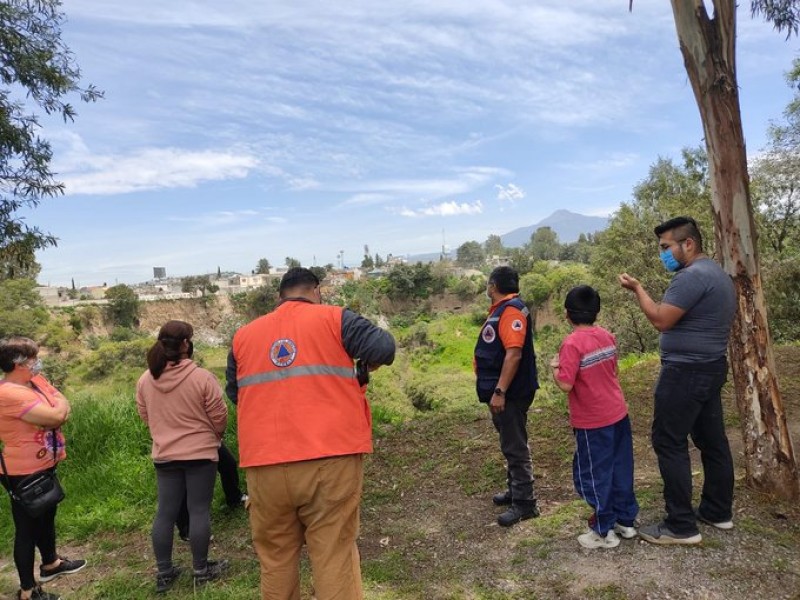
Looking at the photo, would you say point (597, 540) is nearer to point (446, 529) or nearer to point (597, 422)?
point (597, 422)

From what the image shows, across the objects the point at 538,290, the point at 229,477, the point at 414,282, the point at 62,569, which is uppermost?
the point at 414,282

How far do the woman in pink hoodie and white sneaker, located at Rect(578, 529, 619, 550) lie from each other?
2.27m

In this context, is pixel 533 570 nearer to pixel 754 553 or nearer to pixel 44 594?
pixel 754 553

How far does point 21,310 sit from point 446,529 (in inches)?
1664

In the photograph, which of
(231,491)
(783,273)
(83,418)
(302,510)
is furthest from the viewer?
(783,273)

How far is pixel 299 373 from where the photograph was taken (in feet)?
7.63

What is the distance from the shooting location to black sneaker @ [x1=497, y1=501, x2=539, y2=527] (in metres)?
3.54

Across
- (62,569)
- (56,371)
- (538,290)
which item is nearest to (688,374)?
(62,569)

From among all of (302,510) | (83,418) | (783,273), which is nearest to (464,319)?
(783,273)

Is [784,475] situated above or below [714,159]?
below

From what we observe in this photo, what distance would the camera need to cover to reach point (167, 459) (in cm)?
322

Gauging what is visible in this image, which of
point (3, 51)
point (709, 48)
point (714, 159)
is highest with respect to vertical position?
point (3, 51)

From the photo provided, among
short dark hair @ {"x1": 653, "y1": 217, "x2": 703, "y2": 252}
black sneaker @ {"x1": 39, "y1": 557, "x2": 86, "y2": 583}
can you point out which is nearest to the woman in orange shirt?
black sneaker @ {"x1": 39, "y1": 557, "x2": 86, "y2": 583}

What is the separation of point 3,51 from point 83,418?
3809 mm
